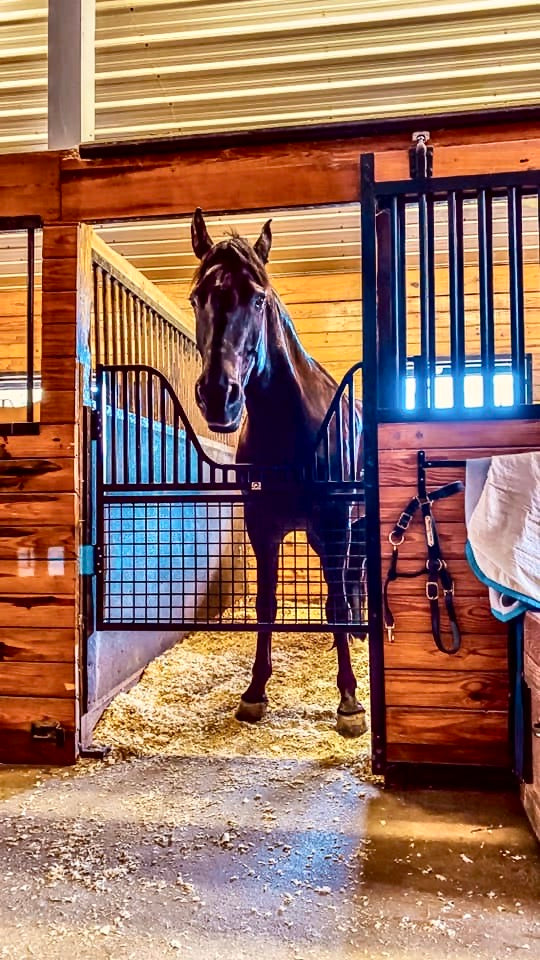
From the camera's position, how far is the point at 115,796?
5.26 ft

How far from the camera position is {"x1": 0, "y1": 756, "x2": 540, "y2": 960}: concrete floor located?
1.04 meters

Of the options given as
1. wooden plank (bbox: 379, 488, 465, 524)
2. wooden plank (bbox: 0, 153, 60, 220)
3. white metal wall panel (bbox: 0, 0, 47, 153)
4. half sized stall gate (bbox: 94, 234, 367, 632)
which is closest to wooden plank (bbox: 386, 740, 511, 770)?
half sized stall gate (bbox: 94, 234, 367, 632)

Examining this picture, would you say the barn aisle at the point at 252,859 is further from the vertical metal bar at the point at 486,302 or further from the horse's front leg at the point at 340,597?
the vertical metal bar at the point at 486,302

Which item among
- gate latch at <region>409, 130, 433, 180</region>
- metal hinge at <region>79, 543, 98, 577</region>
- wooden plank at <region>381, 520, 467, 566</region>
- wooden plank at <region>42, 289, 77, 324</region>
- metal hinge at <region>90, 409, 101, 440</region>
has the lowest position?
metal hinge at <region>79, 543, 98, 577</region>

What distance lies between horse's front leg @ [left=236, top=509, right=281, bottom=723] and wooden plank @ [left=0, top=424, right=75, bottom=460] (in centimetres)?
71

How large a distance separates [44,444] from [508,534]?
1.32m

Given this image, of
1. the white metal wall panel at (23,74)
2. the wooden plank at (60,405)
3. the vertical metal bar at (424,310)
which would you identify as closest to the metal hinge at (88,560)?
the wooden plank at (60,405)

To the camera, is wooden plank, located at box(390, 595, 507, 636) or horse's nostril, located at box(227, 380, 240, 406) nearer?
wooden plank, located at box(390, 595, 507, 636)

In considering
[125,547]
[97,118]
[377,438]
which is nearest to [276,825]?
[377,438]

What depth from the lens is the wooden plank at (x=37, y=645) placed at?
72.7 inches

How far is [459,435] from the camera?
5.52 feet

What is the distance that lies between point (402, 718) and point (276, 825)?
17.0 inches

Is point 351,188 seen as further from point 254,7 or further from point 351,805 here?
point 351,805

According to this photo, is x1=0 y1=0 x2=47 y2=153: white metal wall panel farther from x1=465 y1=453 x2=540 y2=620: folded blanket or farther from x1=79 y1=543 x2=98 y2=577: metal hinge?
x1=465 y1=453 x2=540 y2=620: folded blanket
